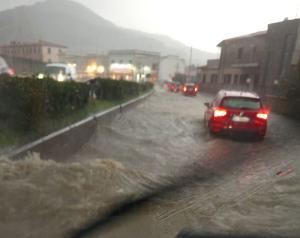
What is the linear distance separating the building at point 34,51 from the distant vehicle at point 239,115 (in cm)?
1992

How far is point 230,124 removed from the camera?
8500 mm

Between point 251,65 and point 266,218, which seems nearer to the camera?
point 266,218

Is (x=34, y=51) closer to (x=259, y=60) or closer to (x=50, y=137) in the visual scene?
(x=259, y=60)

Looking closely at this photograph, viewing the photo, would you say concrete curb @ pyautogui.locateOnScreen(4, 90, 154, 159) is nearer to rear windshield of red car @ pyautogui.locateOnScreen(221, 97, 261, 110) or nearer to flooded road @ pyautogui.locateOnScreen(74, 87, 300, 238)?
flooded road @ pyautogui.locateOnScreen(74, 87, 300, 238)

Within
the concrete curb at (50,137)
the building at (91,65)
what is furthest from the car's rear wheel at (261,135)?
the building at (91,65)

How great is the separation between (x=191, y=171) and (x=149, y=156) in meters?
1.34

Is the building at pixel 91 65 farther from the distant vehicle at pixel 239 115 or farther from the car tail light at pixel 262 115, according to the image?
the car tail light at pixel 262 115

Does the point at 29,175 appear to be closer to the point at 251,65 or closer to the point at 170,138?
the point at 170,138

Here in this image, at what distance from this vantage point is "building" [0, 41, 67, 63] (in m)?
28.1

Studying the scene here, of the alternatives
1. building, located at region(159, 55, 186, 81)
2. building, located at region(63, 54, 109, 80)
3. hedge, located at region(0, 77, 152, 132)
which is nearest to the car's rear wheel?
hedge, located at region(0, 77, 152, 132)

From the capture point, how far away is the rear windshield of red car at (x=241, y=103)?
852 centimetres

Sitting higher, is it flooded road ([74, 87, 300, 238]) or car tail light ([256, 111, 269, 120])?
car tail light ([256, 111, 269, 120])

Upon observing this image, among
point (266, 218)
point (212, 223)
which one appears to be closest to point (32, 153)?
point (212, 223)

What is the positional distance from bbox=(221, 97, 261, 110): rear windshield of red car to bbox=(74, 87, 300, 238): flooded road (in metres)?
1.10
